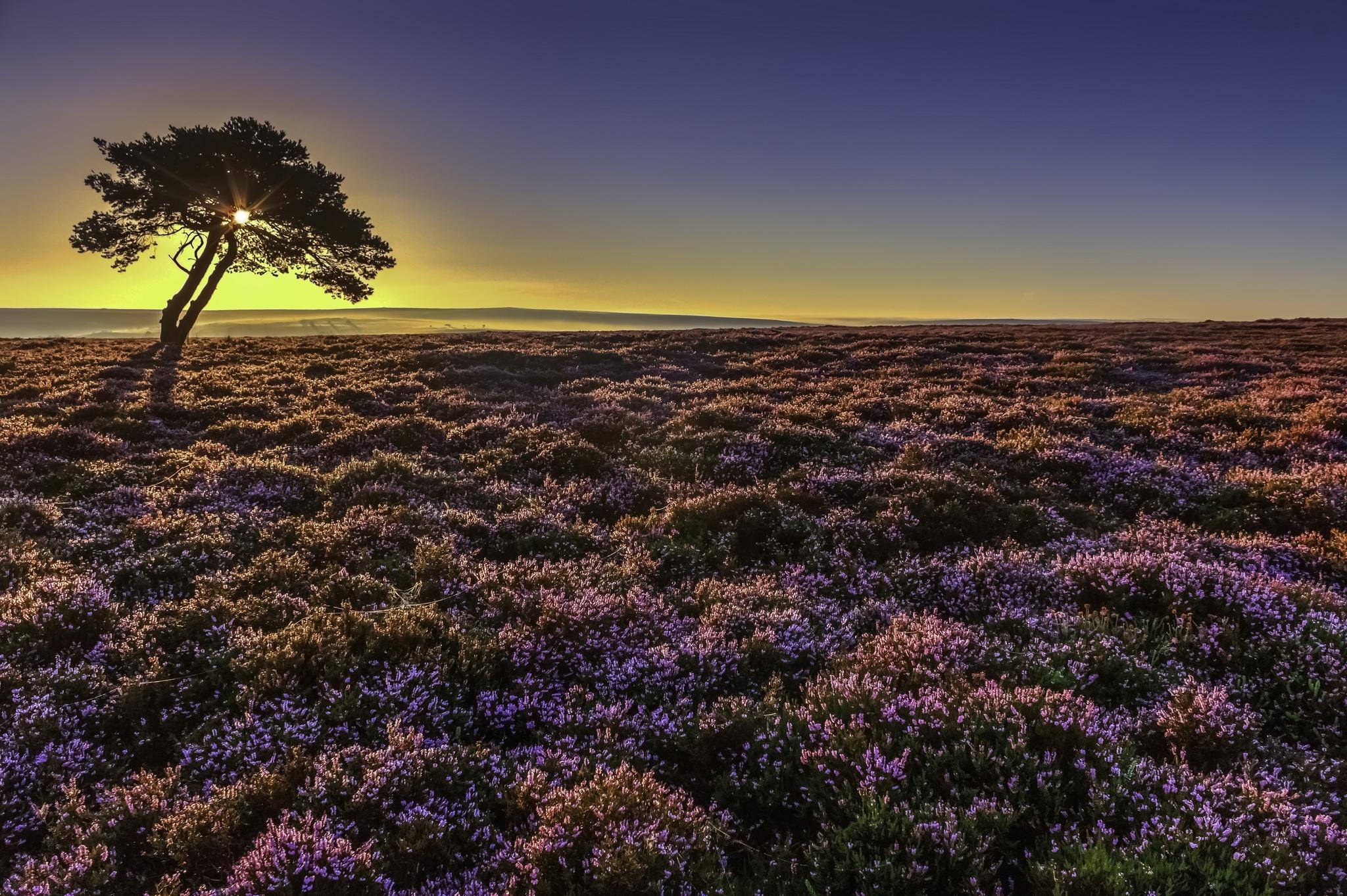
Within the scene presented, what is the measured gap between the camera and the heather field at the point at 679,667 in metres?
3.37

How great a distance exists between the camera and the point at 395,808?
12.6 ft

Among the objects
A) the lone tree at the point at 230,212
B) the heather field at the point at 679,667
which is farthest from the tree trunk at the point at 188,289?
the heather field at the point at 679,667

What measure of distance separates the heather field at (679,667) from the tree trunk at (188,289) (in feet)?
74.0

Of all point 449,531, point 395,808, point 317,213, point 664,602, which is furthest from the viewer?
point 317,213

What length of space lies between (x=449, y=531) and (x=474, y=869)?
5.25m

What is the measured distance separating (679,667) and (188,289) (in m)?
36.2

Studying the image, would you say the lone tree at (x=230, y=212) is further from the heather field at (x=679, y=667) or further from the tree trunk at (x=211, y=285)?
the heather field at (x=679, y=667)

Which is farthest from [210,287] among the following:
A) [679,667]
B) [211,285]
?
[679,667]

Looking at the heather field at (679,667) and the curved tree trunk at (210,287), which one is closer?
the heather field at (679,667)

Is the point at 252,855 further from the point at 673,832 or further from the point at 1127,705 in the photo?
the point at 1127,705

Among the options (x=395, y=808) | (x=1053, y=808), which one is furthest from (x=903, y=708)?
(x=395, y=808)

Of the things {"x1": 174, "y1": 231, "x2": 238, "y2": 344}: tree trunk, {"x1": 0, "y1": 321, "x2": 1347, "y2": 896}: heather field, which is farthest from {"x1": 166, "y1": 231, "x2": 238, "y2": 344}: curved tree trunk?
{"x1": 0, "y1": 321, "x2": 1347, "y2": 896}: heather field

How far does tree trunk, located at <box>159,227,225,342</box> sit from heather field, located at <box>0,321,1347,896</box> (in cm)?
2255

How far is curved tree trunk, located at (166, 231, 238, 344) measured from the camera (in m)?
31.8
